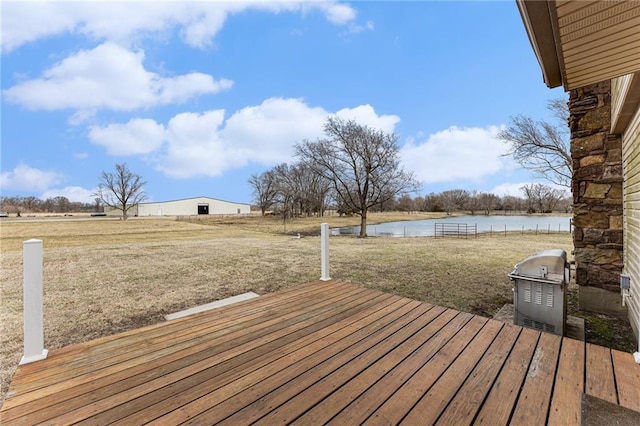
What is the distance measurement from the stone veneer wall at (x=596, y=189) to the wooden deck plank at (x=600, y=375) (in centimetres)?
237

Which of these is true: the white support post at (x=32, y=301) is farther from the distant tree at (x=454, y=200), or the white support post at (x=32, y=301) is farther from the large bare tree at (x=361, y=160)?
the distant tree at (x=454, y=200)

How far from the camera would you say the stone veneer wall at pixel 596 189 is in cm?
363

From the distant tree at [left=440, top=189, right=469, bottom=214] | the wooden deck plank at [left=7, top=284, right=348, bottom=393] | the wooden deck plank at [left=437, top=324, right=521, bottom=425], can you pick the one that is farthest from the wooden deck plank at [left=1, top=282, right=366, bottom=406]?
the distant tree at [left=440, top=189, right=469, bottom=214]

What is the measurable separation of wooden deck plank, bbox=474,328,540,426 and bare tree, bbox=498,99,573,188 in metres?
14.2

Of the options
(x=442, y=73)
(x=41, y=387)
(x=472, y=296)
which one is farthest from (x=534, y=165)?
(x=41, y=387)

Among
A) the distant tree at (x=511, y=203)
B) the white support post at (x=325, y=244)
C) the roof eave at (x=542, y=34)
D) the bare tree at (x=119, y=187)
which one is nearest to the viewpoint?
the roof eave at (x=542, y=34)

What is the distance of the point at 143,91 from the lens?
1520 cm

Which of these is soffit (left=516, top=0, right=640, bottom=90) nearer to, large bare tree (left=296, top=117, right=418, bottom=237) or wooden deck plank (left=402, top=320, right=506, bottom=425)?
wooden deck plank (left=402, top=320, right=506, bottom=425)

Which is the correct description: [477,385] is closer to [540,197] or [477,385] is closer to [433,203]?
[540,197]

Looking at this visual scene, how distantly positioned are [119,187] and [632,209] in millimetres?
43123

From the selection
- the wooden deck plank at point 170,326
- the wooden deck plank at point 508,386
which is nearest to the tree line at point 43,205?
the wooden deck plank at point 170,326

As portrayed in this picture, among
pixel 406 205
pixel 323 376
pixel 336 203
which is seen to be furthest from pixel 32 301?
pixel 406 205

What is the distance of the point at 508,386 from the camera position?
5.34 ft

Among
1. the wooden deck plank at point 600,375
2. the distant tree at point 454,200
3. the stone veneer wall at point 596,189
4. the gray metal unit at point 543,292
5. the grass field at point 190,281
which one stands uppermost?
the distant tree at point 454,200
